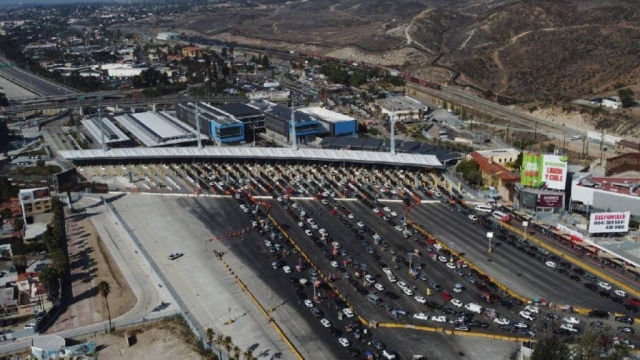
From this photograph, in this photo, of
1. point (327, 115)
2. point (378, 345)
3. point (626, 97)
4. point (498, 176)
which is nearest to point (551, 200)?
point (498, 176)

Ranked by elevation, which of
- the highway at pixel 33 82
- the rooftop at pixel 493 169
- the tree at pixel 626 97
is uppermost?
the tree at pixel 626 97

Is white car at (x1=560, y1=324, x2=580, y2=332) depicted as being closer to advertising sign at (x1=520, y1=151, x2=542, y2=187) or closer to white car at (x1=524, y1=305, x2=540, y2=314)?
white car at (x1=524, y1=305, x2=540, y2=314)

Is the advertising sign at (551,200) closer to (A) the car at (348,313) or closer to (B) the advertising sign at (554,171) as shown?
(B) the advertising sign at (554,171)

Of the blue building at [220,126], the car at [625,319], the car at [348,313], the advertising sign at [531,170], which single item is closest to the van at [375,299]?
the car at [348,313]

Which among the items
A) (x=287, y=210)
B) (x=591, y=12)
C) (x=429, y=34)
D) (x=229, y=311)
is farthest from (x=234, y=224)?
(x=429, y=34)

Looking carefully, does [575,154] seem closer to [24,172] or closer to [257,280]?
[257,280]

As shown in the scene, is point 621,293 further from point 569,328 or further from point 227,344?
point 227,344

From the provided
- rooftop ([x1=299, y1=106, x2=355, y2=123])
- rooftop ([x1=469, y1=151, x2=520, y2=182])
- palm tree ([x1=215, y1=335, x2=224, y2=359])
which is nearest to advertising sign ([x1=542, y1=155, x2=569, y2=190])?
rooftop ([x1=469, y1=151, x2=520, y2=182])
